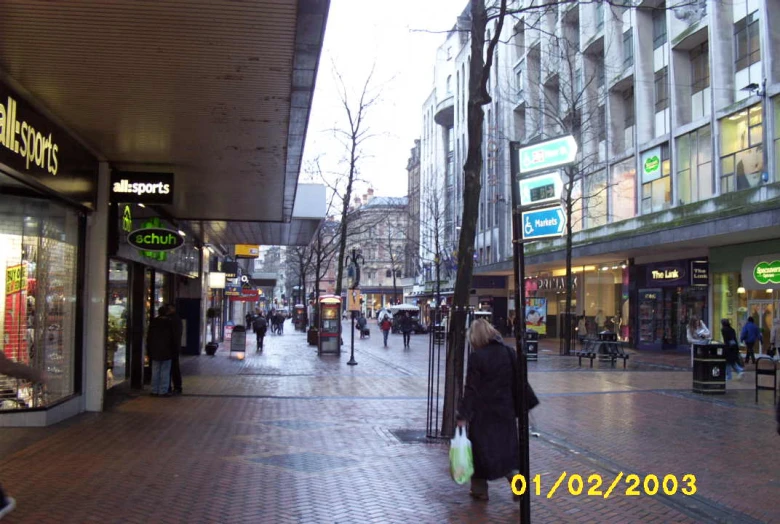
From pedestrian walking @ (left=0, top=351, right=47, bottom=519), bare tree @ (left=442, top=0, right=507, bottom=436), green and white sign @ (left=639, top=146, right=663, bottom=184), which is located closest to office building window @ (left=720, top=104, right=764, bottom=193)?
green and white sign @ (left=639, top=146, right=663, bottom=184)

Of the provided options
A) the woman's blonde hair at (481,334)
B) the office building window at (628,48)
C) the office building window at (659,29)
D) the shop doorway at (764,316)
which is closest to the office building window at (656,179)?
the office building window at (628,48)

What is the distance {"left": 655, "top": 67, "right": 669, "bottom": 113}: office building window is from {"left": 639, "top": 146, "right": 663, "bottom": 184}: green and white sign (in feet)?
5.82

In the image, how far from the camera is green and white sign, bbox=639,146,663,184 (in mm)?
28875

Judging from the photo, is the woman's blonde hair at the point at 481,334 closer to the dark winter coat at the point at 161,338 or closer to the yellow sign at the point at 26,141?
the yellow sign at the point at 26,141

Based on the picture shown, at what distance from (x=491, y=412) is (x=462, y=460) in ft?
1.50

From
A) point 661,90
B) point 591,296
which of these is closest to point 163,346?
point 661,90

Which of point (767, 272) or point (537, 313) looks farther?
point (537, 313)

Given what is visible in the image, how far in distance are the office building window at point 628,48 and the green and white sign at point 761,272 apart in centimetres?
1127

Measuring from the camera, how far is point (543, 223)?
17.3 feet

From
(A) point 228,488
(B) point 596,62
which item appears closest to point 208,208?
(A) point 228,488

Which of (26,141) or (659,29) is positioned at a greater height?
(659,29)

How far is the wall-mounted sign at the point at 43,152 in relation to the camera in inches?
289

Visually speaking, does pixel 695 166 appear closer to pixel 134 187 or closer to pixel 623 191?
pixel 623 191

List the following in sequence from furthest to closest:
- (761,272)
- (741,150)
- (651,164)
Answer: (651,164)
(741,150)
(761,272)
